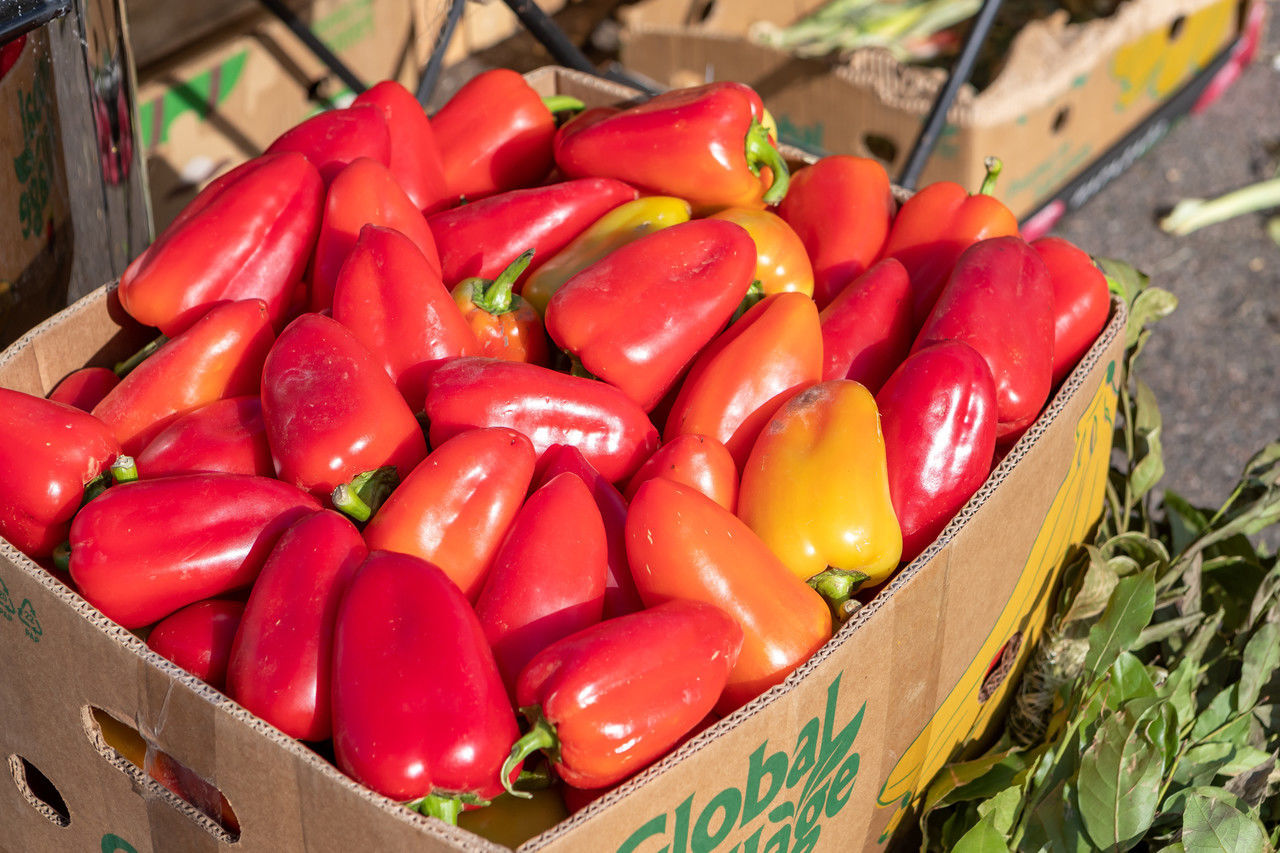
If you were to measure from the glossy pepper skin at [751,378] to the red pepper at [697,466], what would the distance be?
6 cm

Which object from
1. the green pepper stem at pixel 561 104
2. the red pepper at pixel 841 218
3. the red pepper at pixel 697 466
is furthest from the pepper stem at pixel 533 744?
the green pepper stem at pixel 561 104

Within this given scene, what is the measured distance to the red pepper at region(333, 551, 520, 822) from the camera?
845mm

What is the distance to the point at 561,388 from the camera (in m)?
1.14

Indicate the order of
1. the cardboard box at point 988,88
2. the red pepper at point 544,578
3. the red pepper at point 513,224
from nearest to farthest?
the red pepper at point 544,578, the red pepper at point 513,224, the cardboard box at point 988,88

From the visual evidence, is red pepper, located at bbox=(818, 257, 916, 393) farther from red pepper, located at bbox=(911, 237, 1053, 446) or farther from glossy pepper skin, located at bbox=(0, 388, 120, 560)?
glossy pepper skin, located at bbox=(0, 388, 120, 560)

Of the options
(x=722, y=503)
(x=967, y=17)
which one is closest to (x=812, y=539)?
(x=722, y=503)

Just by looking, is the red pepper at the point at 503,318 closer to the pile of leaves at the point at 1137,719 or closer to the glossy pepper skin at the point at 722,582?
the glossy pepper skin at the point at 722,582

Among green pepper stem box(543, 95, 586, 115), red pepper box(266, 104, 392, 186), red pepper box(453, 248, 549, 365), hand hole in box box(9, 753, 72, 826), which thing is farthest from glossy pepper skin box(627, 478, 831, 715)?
green pepper stem box(543, 95, 586, 115)

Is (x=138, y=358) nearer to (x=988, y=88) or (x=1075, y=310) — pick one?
(x=1075, y=310)

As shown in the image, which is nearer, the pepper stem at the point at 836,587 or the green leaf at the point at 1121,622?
the pepper stem at the point at 836,587

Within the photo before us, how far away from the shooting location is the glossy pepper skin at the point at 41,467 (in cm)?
107

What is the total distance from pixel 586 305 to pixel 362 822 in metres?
0.59

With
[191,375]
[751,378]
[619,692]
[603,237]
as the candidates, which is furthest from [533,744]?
[603,237]

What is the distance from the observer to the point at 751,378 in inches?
46.7
